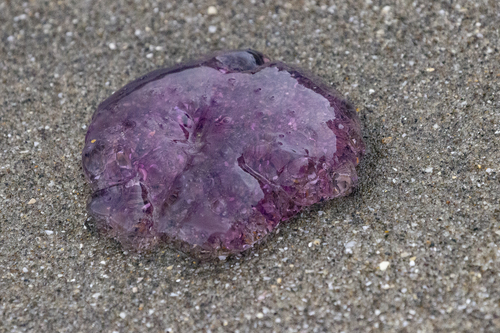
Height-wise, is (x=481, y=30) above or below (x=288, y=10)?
above

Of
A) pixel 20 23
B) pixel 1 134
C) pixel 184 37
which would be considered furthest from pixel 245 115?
pixel 20 23

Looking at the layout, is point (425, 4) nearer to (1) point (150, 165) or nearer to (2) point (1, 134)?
A: (1) point (150, 165)

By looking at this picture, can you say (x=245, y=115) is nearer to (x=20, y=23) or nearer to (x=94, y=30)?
(x=94, y=30)

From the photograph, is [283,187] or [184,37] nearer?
[283,187]

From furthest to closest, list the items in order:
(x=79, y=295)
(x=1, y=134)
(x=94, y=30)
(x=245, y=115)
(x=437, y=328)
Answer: (x=94, y=30) → (x=1, y=134) → (x=245, y=115) → (x=79, y=295) → (x=437, y=328)

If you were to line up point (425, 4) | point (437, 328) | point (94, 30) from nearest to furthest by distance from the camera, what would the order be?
point (437, 328) → point (425, 4) → point (94, 30)

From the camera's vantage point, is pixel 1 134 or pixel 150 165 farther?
pixel 1 134

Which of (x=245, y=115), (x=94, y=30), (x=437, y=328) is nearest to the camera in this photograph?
(x=437, y=328)

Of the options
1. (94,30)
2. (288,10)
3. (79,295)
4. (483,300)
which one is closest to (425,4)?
(288,10)

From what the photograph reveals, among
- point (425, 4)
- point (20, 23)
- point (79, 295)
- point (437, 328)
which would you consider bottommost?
point (79, 295)
